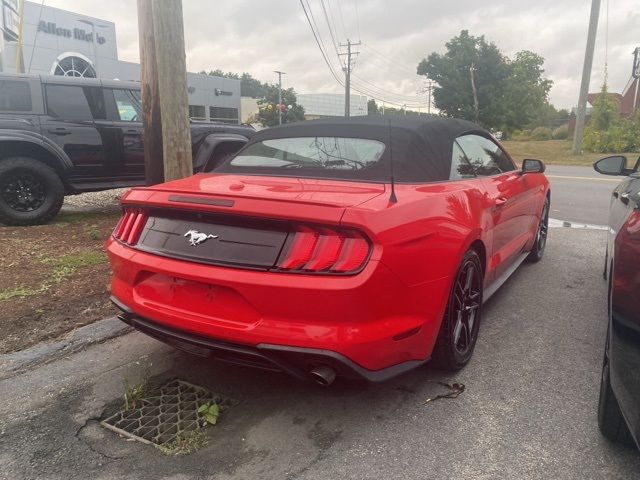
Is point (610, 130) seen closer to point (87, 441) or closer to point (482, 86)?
point (87, 441)

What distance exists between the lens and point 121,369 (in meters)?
3.09

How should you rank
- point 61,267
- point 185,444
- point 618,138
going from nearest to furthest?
point 185,444 < point 61,267 < point 618,138

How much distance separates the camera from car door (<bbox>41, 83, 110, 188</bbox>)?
644cm

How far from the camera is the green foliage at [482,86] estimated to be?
57844 millimetres

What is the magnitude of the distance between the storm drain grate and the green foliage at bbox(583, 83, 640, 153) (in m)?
28.1

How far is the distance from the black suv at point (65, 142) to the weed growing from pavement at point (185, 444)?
4838mm

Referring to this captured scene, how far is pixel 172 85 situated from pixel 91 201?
4915 mm

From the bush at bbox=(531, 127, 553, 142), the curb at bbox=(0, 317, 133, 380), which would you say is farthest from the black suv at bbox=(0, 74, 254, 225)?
the bush at bbox=(531, 127, 553, 142)

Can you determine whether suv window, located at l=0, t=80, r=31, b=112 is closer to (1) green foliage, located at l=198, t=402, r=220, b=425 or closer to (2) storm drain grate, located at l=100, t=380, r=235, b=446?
(2) storm drain grate, located at l=100, t=380, r=235, b=446

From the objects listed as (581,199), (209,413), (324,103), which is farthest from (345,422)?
(324,103)

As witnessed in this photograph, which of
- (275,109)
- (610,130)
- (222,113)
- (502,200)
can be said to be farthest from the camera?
(275,109)

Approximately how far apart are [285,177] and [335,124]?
0.71 metres

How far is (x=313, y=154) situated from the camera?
3350 millimetres

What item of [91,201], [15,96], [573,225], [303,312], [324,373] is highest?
[15,96]
